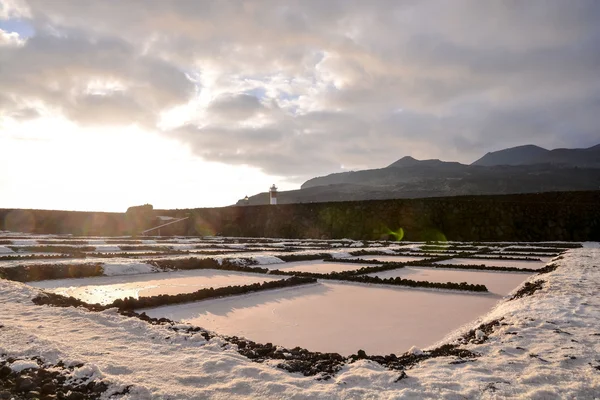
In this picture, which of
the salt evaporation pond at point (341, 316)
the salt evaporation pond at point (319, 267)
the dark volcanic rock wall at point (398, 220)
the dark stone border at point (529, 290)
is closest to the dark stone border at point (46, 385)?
the salt evaporation pond at point (341, 316)

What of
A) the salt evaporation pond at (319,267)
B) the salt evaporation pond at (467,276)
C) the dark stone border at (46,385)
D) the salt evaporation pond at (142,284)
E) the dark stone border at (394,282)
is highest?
the dark stone border at (46,385)

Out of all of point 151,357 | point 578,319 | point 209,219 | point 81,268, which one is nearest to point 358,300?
point 578,319

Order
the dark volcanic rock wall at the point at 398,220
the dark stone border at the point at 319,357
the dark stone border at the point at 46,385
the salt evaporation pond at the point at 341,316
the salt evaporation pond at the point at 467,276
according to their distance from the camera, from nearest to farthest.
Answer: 1. the dark stone border at the point at 46,385
2. the dark stone border at the point at 319,357
3. the salt evaporation pond at the point at 341,316
4. the salt evaporation pond at the point at 467,276
5. the dark volcanic rock wall at the point at 398,220

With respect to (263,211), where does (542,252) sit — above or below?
below

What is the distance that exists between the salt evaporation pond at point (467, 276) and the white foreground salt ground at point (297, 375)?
11.3 feet

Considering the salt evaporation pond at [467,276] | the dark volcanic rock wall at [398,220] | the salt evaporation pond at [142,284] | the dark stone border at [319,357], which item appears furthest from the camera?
the dark volcanic rock wall at [398,220]

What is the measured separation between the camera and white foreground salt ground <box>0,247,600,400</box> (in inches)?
121

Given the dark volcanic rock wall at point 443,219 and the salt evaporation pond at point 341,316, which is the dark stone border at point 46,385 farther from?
the dark volcanic rock wall at point 443,219

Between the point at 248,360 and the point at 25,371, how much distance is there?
1.99 m

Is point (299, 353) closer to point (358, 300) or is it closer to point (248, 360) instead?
point (248, 360)

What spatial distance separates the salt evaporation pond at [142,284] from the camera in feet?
25.6

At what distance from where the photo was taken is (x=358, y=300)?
7.14 m

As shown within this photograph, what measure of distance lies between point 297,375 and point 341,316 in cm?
254

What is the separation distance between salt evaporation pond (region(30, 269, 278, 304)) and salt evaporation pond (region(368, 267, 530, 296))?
3.70 metres
